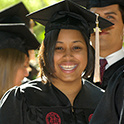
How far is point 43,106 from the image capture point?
3307 millimetres

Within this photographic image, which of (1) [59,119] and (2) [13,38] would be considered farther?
(2) [13,38]

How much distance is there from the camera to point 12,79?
13.6ft

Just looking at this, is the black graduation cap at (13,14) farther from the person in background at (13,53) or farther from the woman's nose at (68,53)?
the woman's nose at (68,53)

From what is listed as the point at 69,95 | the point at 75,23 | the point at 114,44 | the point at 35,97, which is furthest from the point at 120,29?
the point at 35,97

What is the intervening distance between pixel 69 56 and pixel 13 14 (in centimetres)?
213

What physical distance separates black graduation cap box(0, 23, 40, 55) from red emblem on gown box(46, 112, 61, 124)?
140 centimetres

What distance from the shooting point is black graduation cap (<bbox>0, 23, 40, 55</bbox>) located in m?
4.36

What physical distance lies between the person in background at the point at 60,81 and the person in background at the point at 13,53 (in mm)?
712

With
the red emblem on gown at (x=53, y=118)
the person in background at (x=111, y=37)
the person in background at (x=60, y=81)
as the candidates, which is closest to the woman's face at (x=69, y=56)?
the person in background at (x=60, y=81)

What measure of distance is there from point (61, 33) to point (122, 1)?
58.5 inches

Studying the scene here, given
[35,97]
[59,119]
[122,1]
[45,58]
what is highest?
[122,1]

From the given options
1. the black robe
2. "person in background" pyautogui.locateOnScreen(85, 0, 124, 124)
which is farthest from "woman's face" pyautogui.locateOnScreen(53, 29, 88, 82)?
the black robe

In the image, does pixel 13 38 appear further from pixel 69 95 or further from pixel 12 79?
pixel 69 95

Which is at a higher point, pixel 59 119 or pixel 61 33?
pixel 61 33
